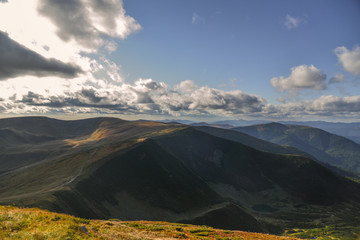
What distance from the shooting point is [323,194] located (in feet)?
640

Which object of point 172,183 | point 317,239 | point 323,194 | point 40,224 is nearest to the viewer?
point 40,224

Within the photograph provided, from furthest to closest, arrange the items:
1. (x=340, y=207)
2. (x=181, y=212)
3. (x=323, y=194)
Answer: (x=323, y=194) → (x=340, y=207) → (x=181, y=212)

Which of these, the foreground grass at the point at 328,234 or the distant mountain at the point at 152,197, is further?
the foreground grass at the point at 328,234

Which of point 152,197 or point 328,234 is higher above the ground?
point 152,197

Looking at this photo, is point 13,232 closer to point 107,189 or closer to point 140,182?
point 107,189

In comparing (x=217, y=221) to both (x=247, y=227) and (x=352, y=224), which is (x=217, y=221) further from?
(x=352, y=224)

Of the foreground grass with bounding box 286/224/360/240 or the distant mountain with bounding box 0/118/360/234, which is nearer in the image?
the distant mountain with bounding box 0/118/360/234

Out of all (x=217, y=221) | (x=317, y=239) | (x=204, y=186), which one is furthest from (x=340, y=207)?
(x=217, y=221)

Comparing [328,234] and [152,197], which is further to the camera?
[152,197]

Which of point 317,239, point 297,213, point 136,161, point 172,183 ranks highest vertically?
point 136,161

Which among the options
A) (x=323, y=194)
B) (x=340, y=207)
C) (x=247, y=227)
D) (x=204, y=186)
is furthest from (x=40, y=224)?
(x=323, y=194)

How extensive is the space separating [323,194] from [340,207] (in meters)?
20.3

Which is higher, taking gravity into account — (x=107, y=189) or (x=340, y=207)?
(x=107, y=189)

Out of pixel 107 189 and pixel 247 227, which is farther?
pixel 107 189
